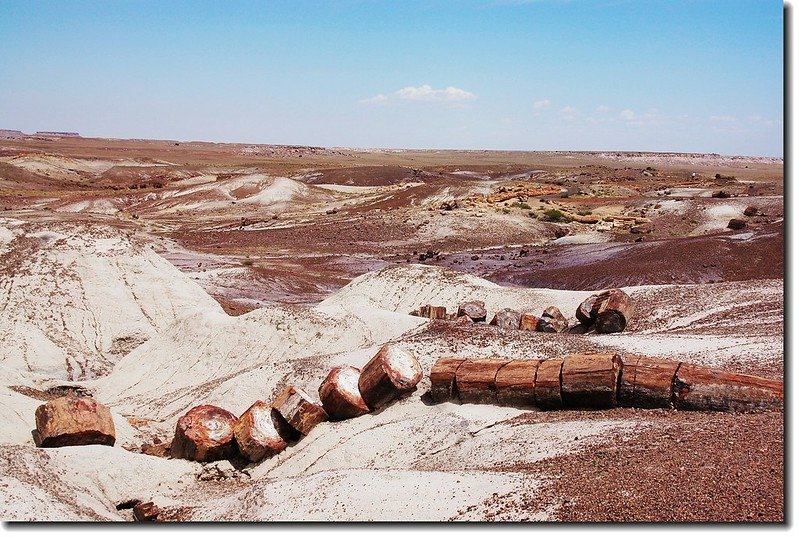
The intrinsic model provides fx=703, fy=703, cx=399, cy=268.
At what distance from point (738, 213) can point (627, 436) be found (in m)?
33.3

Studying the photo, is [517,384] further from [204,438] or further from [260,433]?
[204,438]

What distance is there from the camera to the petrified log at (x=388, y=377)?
9922mm

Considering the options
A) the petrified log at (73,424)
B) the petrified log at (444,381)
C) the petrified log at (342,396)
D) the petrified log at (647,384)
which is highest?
the petrified log at (647,384)

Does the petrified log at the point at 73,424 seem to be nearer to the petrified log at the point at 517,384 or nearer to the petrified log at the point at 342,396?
the petrified log at the point at 342,396

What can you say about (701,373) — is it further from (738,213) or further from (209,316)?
(738,213)

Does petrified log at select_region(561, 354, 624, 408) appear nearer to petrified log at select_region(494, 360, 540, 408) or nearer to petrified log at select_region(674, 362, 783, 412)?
petrified log at select_region(494, 360, 540, 408)

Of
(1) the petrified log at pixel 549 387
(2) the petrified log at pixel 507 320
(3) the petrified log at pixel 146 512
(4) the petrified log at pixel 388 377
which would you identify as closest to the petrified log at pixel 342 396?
(4) the petrified log at pixel 388 377

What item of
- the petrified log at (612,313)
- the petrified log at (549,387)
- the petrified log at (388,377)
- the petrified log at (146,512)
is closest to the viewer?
the petrified log at (146,512)

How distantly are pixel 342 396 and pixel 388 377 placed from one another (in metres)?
0.76

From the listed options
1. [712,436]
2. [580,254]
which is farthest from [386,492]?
[580,254]

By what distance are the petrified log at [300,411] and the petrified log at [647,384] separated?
13.8 feet

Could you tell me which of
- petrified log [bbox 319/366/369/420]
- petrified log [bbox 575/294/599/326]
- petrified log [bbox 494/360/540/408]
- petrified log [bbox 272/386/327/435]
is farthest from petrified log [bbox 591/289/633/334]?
petrified log [bbox 272/386/327/435]

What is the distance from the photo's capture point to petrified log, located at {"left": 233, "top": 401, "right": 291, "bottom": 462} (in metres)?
9.82

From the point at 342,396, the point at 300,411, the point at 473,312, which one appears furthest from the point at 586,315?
the point at 300,411
